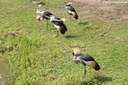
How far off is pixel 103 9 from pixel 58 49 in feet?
17.0

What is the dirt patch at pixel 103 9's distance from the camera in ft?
57.4

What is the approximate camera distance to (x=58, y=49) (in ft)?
45.8

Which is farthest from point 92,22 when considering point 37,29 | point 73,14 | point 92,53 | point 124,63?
point 124,63

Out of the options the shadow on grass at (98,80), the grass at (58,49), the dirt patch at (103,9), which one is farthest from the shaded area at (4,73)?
the dirt patch at (103,9)

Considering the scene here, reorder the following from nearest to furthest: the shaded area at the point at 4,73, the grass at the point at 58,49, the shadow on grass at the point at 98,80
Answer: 1. the shadow on grass at the point at 98,80
2. the grass at the point at 58,49
3. the shaded area at the point at 4,73

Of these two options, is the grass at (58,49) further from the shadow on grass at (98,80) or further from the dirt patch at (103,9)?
the dirt patch at (103,9)

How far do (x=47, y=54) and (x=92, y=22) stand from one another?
3.95 meters

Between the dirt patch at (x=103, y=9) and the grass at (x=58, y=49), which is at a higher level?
the dirt patch at (x=103, y=9)

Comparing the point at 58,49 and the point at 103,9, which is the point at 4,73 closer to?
the point at 58,49

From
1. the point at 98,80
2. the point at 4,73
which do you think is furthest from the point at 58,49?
the point at 98,80

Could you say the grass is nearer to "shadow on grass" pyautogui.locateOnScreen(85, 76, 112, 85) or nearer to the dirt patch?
"shadow on grass" pyautogui.locateOnScreen(85, 76, 112, 85)

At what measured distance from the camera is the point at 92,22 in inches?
664

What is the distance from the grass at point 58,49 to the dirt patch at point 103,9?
0.63 m

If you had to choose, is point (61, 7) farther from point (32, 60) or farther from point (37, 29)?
point (32, 60)
